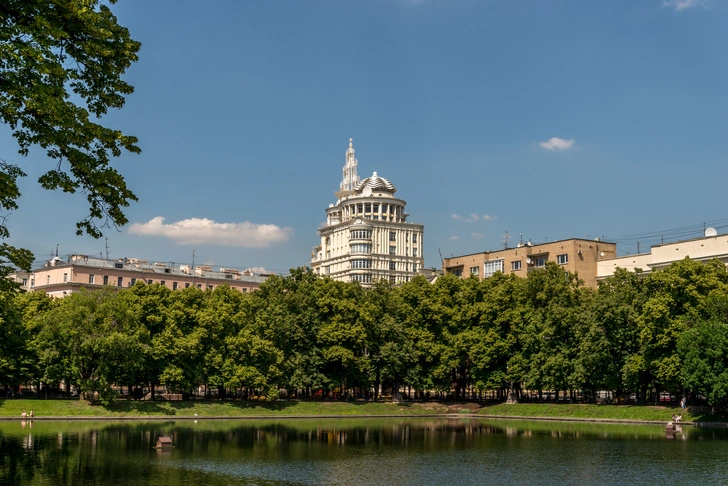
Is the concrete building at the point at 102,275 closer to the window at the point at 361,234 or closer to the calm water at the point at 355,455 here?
the window at the point at 361,234

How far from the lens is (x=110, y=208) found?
29266mm

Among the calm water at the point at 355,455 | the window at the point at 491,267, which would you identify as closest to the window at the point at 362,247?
the window at the point at 491,267

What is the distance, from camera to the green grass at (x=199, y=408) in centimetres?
9100

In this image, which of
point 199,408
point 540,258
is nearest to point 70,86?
point 199,408

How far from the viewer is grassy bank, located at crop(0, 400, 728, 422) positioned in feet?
294

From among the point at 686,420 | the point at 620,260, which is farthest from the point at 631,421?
the point at 620,260

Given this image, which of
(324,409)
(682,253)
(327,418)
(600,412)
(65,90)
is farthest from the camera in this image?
(682,253)

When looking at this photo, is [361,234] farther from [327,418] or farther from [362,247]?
[327,418]

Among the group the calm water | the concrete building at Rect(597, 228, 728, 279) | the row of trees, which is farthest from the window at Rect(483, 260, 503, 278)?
the calm water

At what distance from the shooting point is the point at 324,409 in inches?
4163

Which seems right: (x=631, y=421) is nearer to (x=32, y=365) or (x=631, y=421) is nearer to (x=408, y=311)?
(x=408, y=311)

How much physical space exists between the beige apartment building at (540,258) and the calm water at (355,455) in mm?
57381

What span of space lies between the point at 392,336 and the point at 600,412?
31378 mm

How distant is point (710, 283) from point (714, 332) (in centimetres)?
955
